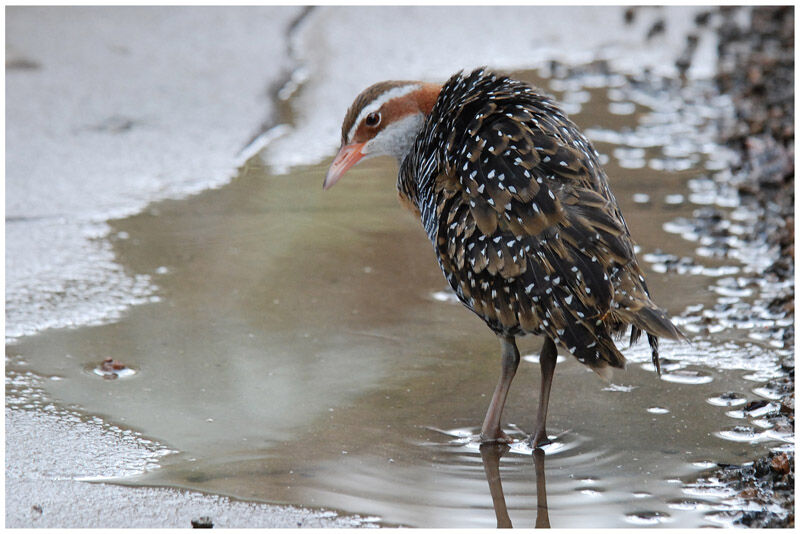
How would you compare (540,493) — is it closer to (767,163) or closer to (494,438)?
(494,438)

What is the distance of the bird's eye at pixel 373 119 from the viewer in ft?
16.0

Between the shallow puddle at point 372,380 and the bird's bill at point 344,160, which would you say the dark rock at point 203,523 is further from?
the bird's bill at point 344,160

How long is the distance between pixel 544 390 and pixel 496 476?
17.5 inches

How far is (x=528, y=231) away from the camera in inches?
155

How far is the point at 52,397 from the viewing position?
4523mm

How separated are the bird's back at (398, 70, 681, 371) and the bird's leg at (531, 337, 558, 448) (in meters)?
0.20

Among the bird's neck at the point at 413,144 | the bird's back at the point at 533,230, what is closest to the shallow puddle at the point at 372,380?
the bird's back at the point at 533,230

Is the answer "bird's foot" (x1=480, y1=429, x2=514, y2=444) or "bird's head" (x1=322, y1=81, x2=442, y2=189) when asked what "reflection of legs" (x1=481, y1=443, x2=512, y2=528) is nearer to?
"bird's foot" (x1=480, y1=429, x2=514, y2=444)

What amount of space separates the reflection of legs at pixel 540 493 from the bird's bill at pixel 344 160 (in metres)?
1.68

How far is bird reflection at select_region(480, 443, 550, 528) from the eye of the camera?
371 centimetres

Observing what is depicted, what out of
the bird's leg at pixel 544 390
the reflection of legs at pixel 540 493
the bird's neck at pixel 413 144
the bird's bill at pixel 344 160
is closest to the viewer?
the reflection of legs at pixel 540 493

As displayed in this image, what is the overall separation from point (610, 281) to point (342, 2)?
7183 millimetres

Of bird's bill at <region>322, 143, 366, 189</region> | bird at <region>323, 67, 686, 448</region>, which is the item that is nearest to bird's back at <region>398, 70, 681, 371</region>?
bird at <region>323, 67, 686, 448</region>

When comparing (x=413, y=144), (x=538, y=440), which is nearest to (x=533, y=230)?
(x=538, y=440)
